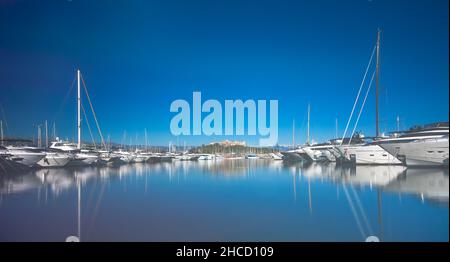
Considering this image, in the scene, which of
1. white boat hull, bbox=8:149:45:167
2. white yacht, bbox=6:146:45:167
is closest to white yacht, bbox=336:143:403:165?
white yacht, bbox=6:146:45:167

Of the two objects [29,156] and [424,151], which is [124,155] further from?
[424,151]

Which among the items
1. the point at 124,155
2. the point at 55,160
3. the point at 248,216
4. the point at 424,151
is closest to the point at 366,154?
the point at 424,151

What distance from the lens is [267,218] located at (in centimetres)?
328

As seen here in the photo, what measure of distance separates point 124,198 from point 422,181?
3.89 metres

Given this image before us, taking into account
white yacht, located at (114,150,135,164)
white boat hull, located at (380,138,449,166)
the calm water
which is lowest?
the calm water

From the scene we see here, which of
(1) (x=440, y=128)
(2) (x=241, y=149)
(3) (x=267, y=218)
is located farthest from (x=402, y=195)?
(2) (x=241, y=149)

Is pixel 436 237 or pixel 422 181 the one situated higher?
pixel 422 181

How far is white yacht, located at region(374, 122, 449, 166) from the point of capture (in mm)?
2634

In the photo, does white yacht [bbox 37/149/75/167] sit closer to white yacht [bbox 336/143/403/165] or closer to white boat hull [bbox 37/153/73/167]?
white boat hull [bbox 37/153/73/167]

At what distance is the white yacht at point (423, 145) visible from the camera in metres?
2.63

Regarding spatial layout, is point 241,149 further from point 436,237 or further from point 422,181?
point 436,237

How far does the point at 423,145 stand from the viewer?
3.25m

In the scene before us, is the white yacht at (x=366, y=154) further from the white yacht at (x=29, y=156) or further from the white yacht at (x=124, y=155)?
the white yacht at (x=29, y=156)
